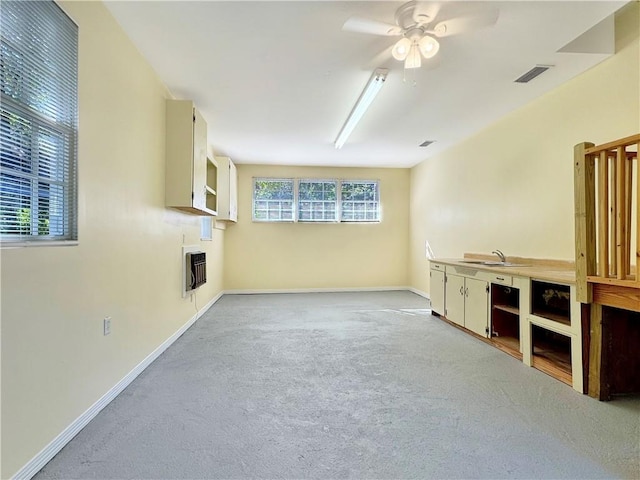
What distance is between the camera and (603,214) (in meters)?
2.43

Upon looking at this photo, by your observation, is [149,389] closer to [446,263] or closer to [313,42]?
[313,42]

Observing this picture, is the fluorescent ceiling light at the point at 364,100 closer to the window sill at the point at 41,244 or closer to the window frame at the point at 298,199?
the window frame at the point at 298,199

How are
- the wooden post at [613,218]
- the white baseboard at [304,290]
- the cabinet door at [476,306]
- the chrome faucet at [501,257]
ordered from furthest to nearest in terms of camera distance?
the white baseboard at [304,290] < the chrome faucet at [501,257] < the cabinet door at [476,306] < the wooden post at [613,218]

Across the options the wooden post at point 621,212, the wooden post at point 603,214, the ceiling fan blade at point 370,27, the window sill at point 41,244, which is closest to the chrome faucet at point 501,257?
the wooden post at point 603,214

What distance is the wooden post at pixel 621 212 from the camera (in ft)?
7.40

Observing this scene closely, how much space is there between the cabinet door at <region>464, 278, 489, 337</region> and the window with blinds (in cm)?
374

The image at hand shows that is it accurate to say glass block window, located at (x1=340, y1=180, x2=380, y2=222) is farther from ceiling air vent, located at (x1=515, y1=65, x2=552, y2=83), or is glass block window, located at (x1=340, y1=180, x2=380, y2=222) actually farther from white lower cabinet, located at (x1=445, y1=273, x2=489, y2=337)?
ceiling air vent, located at (x1=515, y1=65, x2=552, y2=83)

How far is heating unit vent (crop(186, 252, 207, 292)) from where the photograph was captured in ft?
14.0

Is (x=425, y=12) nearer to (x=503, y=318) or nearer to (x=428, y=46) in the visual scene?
(x=428, y=46)

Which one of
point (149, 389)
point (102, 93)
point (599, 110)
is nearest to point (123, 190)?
point (102, 93)

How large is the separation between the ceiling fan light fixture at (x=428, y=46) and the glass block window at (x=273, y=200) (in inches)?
198

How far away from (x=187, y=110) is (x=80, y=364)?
257 cm

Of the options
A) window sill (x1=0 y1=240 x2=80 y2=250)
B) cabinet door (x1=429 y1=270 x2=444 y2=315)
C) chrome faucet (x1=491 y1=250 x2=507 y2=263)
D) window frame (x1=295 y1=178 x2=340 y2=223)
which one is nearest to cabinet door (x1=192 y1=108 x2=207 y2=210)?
window sill (x1=0 y1=240 x2=80 y2=250)

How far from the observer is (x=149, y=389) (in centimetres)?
258
